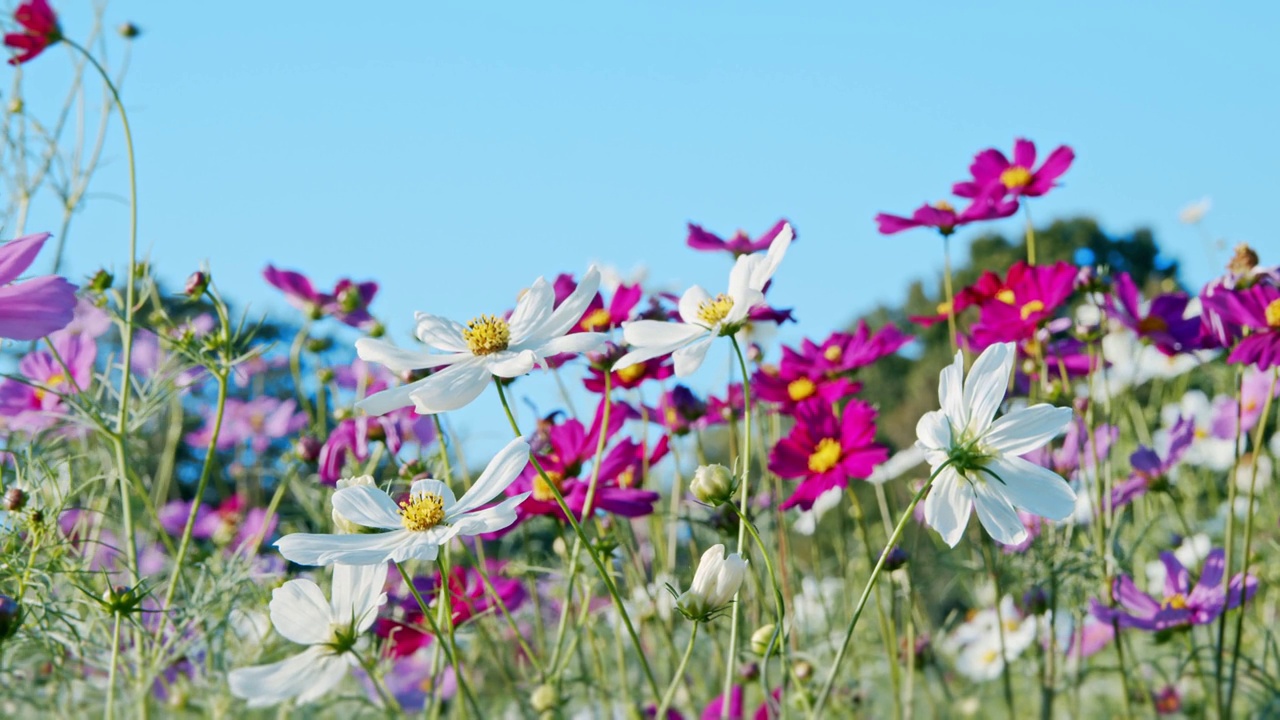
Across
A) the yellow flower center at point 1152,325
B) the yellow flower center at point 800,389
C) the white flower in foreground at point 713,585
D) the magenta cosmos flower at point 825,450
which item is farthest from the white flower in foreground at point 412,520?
the yellow flower center at point 1152,325

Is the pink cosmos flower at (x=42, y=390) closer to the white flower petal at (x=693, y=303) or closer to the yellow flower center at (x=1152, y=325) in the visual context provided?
the white flower petal at (x=693, y=303)

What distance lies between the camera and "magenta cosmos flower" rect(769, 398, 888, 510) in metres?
0.99

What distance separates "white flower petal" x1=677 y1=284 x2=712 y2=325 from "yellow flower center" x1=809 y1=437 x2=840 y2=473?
289 millimetres

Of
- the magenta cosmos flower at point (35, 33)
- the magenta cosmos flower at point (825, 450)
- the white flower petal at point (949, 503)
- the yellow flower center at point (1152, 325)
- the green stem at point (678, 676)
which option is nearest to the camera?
the green stem at point (678, 676)

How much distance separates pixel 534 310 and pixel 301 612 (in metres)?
0.25

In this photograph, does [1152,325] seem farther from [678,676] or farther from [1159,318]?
[678,676]

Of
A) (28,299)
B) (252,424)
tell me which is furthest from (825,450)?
(252,424)

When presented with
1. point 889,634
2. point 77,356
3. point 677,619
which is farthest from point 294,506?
point 889,634

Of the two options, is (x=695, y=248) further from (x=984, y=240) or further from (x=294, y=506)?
(x=984, y=240)

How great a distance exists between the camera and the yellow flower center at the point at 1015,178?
131 centimetres

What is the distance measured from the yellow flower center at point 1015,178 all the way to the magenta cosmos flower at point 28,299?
40.6 inches

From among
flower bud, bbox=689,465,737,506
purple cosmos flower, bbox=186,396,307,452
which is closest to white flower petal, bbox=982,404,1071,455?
flower bud, bbox=689,465,737,506

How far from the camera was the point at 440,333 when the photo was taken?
29.0 inches

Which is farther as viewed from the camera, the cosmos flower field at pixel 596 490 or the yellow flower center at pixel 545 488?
the yellow flower center at pixel 545 488
